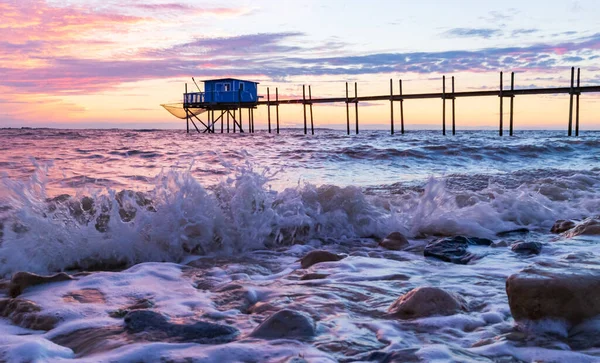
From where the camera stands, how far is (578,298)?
8.13 feet

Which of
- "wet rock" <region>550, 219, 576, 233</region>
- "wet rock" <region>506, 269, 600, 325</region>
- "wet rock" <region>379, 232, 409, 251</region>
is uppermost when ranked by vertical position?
"wet rock" <region>506, 269, 600, 325</region>

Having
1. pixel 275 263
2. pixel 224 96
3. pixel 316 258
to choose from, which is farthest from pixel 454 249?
pixel 224 96

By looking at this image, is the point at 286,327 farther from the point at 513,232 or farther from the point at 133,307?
the point at 513,232

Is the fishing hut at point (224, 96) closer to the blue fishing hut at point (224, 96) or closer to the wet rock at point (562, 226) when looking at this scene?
the blue fishing hut at point (224, 96)

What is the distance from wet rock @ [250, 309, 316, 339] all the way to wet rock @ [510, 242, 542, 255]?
2.43m

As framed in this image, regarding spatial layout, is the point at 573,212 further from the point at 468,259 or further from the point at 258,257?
the point at 258,257

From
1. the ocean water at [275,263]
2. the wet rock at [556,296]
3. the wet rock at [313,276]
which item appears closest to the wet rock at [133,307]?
the ocean water at [275,263]

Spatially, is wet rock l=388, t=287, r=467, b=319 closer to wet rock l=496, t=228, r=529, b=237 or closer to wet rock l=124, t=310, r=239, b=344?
wet rock l=124, t=310, r=239, b=344

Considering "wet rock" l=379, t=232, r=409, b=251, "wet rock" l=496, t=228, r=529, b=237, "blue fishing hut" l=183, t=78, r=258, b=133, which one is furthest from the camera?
"blue fishing hut" l=183, t=78, r=258, b=133

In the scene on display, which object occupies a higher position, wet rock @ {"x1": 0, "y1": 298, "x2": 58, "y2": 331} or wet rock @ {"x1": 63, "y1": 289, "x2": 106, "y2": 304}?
wet rock @ {"x1": 0, "y1": 298, "x2": 58, "y2": 331}

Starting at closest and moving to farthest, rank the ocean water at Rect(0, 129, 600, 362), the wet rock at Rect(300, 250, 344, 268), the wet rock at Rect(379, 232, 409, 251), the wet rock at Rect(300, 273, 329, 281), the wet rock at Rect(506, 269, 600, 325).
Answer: the ocean water at Rect(0, 129, 600, 362), the wet rock at Rect(506, 269, 600, 325), the wet rock at Rect(300, 273, 329, 281), the wet rock at Rect(300, 250, 344, 268), the wet rock at Rect(379, 232, 409, 251)

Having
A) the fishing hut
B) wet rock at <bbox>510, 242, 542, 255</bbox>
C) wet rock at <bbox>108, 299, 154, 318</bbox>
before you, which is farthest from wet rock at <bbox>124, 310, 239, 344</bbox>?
the fishing hut

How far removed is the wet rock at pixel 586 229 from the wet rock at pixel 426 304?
8.37 feet

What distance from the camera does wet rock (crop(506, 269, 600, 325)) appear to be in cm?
246
